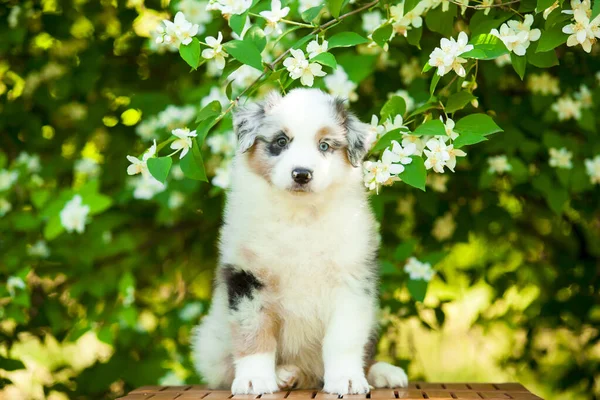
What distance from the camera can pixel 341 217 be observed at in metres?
3.38

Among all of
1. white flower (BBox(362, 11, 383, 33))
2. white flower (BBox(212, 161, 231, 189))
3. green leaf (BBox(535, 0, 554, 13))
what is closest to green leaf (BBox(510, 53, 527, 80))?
green leaf (BBox(535, 0, 554, 13))

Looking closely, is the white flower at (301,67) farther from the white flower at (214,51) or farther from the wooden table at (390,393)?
the wooden table at (390,393)

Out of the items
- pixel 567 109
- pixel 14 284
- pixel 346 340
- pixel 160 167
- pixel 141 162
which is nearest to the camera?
pixel 160 167

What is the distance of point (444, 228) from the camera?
5418mm

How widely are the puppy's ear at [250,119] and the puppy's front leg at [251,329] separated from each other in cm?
52

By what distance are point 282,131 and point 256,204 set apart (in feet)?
1.07

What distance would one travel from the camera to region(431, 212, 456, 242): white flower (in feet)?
17.7

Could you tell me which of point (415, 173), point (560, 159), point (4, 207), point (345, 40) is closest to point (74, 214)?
point (4, 207)

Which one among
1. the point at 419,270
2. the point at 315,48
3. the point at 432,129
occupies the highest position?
the point at 315,48

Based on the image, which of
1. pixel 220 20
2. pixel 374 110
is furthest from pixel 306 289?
pixel 220 20

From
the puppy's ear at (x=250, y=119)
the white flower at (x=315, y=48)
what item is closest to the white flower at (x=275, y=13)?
the white flower at (x=315, y=48)

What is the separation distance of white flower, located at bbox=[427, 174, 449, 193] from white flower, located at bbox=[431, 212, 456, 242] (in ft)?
1.53

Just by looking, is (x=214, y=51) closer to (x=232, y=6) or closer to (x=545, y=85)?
(x=232, y=6)

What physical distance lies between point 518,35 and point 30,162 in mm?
3217
